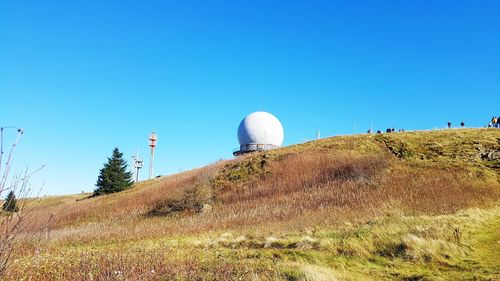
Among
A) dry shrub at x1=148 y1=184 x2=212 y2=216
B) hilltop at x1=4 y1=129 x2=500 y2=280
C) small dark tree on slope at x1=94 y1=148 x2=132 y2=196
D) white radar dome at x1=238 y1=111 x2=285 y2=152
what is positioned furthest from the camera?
white radar dome at x1=238 y1=111 x2=285 y2=152

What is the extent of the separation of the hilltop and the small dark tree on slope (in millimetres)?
19131

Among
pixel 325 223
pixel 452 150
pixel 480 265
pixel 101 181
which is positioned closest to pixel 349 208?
pixel 325 223

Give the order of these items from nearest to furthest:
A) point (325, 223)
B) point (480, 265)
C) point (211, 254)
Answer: point (480, 265) → point (211, 254) → point (325, 223)

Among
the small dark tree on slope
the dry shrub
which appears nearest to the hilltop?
the dry shrub

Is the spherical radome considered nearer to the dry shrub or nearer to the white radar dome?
the white radar dome

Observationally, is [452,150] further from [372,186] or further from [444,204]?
[444,204]

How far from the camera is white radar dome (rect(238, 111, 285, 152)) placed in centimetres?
5419

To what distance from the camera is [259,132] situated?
54156 millimetres

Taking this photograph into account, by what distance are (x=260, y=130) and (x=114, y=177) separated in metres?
20.4

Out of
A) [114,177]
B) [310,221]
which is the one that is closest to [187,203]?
[310,221]

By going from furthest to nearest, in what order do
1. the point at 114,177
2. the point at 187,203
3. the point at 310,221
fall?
the point at 114,177
the point at 187,203
the point at 310,221

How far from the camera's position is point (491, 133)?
28172 millimetres

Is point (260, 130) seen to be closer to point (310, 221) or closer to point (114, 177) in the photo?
→ point (114, 177)

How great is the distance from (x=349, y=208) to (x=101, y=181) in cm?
3990
